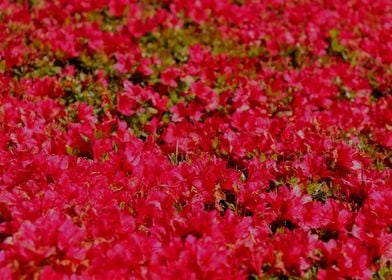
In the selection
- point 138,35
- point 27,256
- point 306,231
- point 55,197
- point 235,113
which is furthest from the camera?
point 138,35

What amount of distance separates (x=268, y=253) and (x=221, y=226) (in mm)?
287

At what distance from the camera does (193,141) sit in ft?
13.5

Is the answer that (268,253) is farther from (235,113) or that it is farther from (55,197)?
(235,113)

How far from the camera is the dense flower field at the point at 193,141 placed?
2.96 metres

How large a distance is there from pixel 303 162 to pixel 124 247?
151 cm

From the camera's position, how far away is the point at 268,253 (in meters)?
3.01

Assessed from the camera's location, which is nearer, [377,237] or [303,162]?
[377,237]

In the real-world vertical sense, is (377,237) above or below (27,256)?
below

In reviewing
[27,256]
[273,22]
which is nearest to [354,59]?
[273,22]

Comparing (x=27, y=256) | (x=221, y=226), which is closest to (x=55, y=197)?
(x=27, y=256)

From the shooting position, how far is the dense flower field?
2.96 metres

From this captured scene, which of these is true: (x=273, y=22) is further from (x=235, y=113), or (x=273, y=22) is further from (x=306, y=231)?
(x=306, y=231)

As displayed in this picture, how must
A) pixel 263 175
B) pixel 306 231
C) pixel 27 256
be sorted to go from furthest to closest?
pixel 263 175
pixel 306 231
pixel 27 256

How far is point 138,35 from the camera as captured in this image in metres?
5.81
